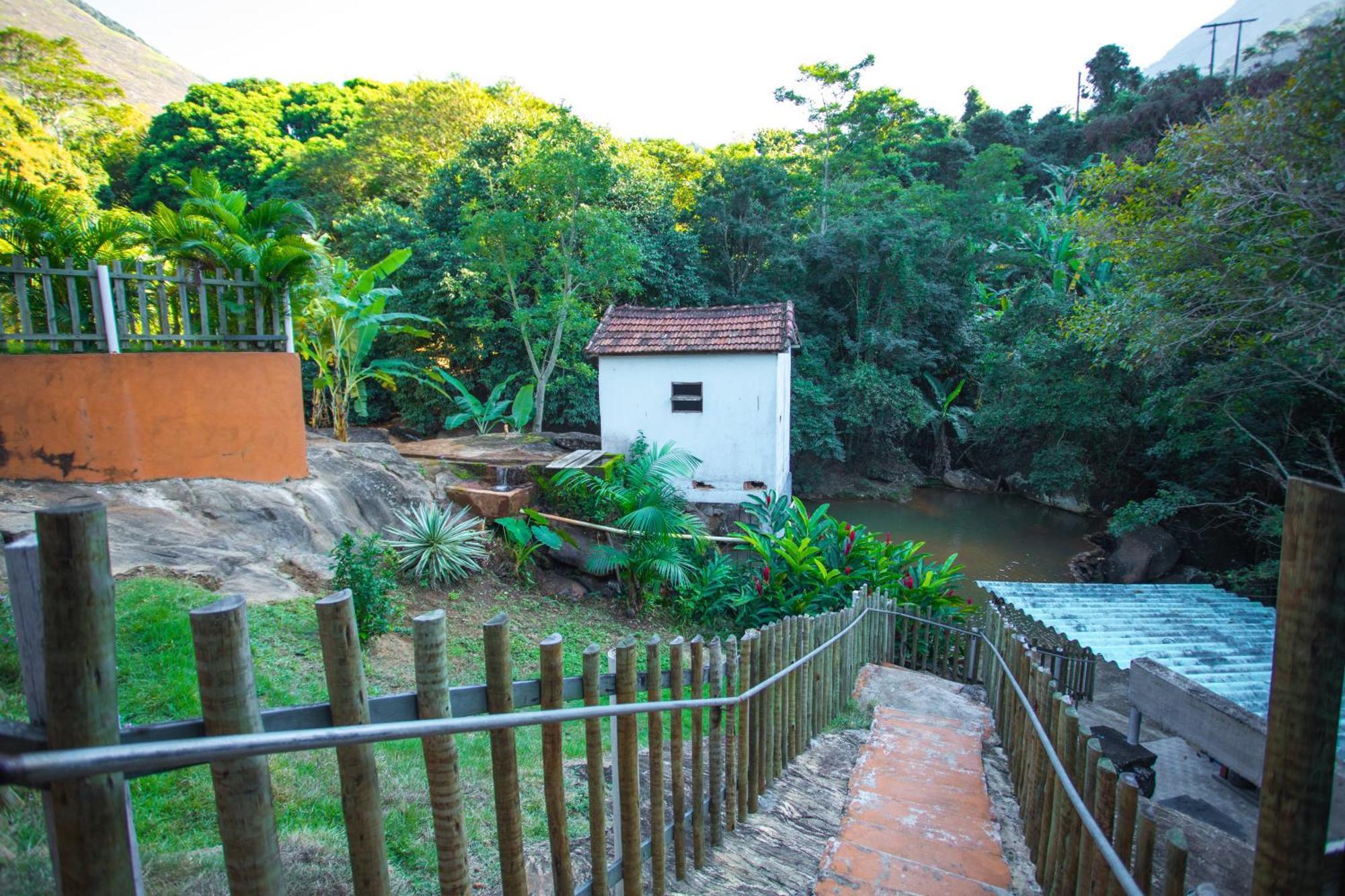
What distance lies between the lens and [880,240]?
2148 centimetres

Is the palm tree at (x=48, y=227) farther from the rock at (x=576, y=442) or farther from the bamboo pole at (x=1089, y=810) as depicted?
the bamboo pole at (x=1089, y=810)

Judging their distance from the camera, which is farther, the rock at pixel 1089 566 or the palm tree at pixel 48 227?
the rock at pixel 1089 566

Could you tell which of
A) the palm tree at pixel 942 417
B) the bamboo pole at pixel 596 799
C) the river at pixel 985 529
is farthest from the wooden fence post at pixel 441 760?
the palm tree at pixel 942 417

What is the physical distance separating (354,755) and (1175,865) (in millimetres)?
2221

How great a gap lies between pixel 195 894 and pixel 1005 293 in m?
26.4

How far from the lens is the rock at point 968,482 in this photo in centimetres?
2416

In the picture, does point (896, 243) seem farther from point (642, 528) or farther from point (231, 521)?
point (231, 521)

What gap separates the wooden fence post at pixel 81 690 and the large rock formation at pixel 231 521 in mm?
5236

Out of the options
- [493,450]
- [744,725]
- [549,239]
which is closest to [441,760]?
[744,725]

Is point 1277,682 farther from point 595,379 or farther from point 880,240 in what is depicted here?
point 880,240

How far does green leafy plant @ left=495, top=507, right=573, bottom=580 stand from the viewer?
33.8 ft

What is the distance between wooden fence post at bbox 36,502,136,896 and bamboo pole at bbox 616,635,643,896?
5.23 feet

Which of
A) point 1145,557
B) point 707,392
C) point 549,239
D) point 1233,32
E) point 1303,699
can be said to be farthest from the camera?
point 1233,32

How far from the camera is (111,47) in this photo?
257ft
